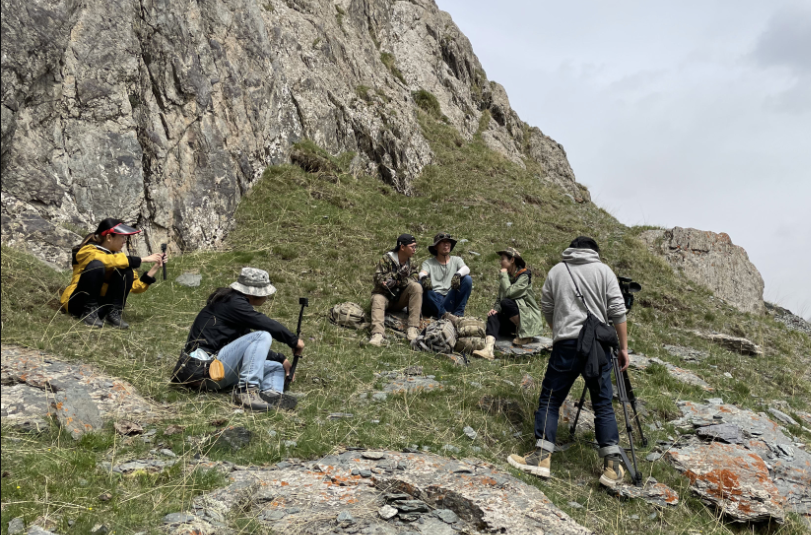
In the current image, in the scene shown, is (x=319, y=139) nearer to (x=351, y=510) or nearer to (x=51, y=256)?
(x=51, y=256)

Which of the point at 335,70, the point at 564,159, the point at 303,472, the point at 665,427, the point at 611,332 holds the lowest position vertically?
the point at 303,472

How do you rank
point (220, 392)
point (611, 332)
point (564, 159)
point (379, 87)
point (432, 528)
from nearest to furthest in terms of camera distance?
point (432, 528) → point (611, 332) → point (220, 392) → point (379, 87) → point (564, 159)

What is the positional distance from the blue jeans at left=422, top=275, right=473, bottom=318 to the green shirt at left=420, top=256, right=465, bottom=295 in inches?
4.4

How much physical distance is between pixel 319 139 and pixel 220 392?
1252 cm

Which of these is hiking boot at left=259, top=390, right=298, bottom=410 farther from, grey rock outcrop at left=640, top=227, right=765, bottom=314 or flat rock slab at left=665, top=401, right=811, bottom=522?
grey rock outcrop at left=640, top=227, right=765, bottom=314

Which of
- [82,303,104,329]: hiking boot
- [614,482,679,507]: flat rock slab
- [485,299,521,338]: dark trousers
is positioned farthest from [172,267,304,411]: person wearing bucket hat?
[485,299,521,338]: dark trousers

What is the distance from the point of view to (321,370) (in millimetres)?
6766

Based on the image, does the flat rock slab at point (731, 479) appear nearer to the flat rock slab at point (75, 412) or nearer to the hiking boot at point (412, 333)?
the hiking boot at point (412, 333)

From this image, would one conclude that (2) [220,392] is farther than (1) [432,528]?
Yes

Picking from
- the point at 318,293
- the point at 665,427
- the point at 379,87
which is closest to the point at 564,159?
the point at 379,87

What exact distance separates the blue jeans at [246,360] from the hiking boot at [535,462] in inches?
105

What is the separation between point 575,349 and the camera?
16.4 ft

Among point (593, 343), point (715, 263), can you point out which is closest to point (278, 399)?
point (593, 343)

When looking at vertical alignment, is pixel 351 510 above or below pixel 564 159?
below
